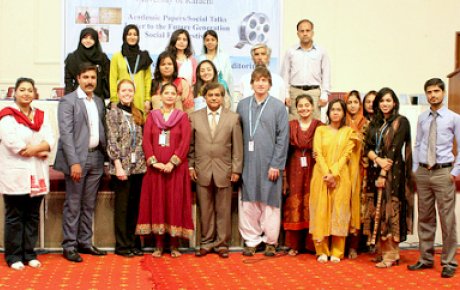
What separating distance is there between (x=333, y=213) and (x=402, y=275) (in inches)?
27.9

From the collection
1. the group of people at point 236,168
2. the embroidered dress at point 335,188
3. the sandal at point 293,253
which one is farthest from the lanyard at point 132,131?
the sandal at point 293,253

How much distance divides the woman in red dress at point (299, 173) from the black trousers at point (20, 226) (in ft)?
6.39

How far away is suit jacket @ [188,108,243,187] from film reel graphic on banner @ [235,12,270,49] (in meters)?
3.43

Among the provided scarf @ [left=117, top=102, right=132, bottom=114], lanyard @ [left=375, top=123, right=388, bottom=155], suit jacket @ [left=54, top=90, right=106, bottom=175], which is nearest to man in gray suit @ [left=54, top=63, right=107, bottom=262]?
suit jacket @ [left=54, top=90, right=106, bottom=175]

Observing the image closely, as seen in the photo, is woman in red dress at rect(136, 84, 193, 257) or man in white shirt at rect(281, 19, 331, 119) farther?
man in white shirt at rect(281, 19, 331, 119)

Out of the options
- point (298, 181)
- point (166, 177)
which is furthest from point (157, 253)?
point (298, 181)

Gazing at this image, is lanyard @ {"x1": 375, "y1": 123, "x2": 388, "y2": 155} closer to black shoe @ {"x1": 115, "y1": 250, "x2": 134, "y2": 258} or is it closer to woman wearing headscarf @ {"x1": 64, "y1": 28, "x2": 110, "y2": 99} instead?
black shoe @ {"x1": 115, "y1": 250, "x2": 134, "y2": 258}

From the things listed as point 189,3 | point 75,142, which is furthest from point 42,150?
point 189,3

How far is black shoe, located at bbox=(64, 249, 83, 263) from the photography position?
15.6 feet

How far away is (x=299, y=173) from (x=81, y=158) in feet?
5.61

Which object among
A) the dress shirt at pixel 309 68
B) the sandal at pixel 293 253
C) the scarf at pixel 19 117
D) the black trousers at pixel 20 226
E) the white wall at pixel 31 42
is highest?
the white wall at pixel 31 42

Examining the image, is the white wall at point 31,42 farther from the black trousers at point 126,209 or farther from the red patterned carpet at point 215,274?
the red patterned carpet at point 215,274

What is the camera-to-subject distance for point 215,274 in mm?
4445

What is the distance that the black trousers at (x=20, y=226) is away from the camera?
4.55 metres
